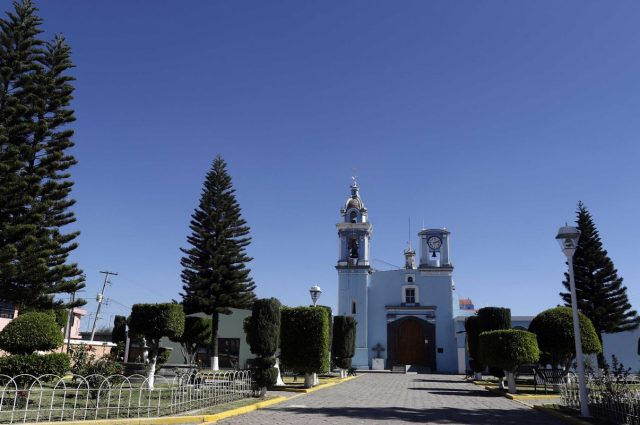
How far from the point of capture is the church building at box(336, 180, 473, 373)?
34.8 m

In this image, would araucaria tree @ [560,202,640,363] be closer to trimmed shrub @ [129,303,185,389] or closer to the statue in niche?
the statue in niche

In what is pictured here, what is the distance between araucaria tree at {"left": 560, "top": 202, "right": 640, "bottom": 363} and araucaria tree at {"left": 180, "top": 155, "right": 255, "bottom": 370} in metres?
20.3

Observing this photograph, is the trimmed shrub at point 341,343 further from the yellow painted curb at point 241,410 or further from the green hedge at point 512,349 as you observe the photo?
the yellow painted curb at point 241,410

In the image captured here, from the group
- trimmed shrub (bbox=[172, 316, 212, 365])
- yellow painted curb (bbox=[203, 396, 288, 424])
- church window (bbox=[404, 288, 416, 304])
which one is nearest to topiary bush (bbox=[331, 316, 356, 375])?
trimmed shrub (bbox=[172, 316, 212, 365])

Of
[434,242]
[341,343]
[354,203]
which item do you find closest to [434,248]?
[434,242]

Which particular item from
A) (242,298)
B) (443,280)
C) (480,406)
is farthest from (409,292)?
(480,406)

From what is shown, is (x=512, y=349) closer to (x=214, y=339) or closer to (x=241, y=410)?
(x=241, y=410)

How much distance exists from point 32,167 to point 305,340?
44.5 feet

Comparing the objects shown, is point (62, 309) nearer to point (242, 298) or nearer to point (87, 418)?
point (242, 298)

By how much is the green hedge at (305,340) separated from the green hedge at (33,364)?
6.84m

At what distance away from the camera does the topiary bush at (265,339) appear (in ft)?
43.6

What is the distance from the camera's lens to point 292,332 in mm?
16531

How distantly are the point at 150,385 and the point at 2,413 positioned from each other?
4.43 meters

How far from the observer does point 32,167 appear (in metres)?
20.8
